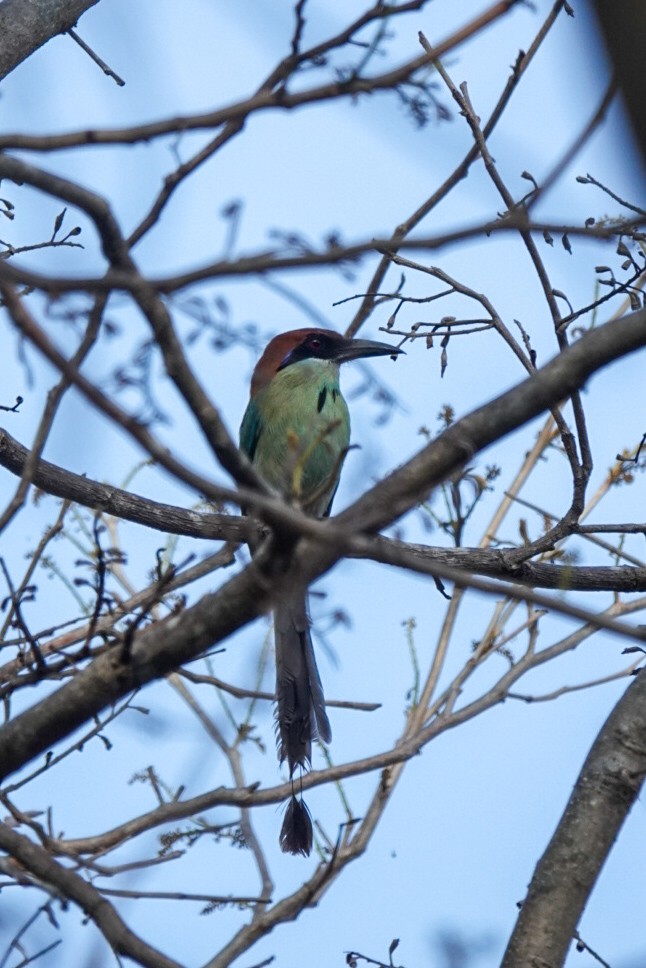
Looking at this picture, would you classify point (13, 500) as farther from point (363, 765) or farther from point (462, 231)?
point (363, 765)

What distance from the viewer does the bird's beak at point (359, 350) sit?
18.9 feet

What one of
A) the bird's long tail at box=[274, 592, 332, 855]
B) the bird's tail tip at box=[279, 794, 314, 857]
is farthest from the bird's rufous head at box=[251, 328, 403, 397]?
the bird's tail tip at box=[279, 794, 314, 857]

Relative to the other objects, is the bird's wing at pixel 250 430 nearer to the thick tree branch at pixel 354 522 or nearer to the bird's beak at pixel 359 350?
the bird's beak at pixel 359 350

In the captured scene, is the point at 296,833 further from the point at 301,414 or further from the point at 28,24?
the point at 28,24

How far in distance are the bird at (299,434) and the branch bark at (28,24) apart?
163cm

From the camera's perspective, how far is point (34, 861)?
7.38 feet

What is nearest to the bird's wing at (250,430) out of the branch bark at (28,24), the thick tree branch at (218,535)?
the thick tree branch at (218,535)

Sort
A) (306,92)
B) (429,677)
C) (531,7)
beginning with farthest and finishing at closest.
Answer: (429,677) → (531,7) → (306,92)

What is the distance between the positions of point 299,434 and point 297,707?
1.76 m

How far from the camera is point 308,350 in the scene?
6.02m

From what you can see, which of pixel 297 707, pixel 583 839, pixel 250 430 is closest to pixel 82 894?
pixel 583 839

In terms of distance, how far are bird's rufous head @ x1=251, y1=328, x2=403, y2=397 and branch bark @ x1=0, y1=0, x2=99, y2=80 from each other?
2.15 meters

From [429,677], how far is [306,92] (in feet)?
9.72

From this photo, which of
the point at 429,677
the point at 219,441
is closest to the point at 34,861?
the point at 219,441
